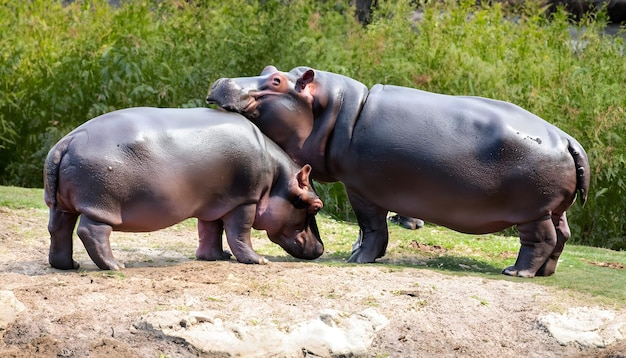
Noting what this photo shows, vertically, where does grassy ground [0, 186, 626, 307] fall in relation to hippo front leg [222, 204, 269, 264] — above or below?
below

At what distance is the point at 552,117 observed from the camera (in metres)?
9.15

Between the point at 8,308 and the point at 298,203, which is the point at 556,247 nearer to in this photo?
the point at 298,203

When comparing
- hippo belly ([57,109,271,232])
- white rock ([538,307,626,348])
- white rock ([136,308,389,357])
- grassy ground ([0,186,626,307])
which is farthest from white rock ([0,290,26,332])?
white rock ([538,307,626,348])

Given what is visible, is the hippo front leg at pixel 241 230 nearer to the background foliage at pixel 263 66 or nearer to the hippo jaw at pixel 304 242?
the hippo jaw at pixel 304 242

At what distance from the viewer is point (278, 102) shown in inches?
230

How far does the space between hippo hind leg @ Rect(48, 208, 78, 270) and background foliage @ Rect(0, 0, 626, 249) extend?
436 centimetres

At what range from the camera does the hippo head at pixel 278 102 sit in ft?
19.0

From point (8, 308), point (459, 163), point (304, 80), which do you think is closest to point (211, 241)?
point (304, 80)

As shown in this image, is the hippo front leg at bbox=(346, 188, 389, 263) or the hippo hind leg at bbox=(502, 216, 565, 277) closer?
the hippo hind leg at bbox=(502, 216, 565, 277)

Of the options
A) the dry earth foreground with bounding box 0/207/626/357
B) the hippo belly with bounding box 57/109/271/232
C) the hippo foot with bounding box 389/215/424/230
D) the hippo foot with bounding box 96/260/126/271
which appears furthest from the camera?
the hippo foot with bounding box 389/215/424/230

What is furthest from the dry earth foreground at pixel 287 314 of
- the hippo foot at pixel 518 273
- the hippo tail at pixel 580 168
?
the hippo tail at pixel 580 168

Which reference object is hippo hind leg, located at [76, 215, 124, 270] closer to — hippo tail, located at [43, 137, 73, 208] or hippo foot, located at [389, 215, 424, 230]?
hippo tail, located at [43, 137, 73, 208]

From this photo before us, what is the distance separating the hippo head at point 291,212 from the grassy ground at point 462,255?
265 mm

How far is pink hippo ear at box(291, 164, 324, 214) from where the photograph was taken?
5652 millimetres
